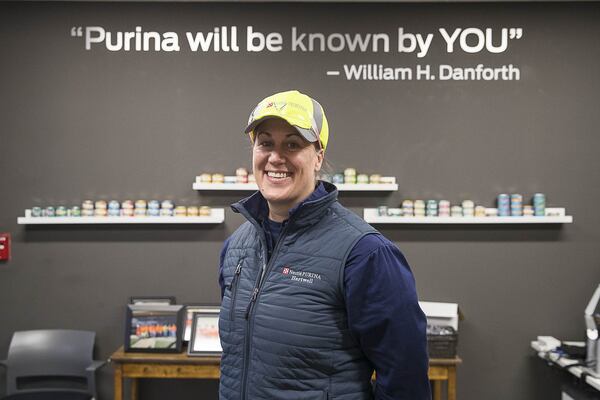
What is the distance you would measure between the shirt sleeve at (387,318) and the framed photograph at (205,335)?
6.86ft

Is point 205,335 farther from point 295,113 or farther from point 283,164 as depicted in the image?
point 295,113

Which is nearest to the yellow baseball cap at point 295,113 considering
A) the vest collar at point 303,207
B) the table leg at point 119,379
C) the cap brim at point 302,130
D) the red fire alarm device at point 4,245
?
the cap brim at point 302,130

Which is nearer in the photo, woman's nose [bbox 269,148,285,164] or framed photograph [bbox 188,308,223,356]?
woman's nose [bbox 269,148,285,164]

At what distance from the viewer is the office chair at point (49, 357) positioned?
3604 millimetres

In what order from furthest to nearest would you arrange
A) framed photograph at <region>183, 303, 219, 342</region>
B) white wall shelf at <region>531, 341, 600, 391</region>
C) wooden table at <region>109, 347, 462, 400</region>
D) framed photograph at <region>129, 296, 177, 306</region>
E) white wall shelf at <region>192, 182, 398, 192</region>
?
framed photograph at <region>129, 296, 177, 306</region> < white wall shelf at <region>192, 182, 398, 192</region> < framed photograph at <region>183, 303, 219, 342</region> < wooden table at <region>109, 347, 462, 400</region> < white wall shelf at <region>531, 341, 600, 391</region>

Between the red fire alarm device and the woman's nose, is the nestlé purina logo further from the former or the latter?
the red fire alarm device

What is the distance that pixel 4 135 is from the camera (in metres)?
3.76

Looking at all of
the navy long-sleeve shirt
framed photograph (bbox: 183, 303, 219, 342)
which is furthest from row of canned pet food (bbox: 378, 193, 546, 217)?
the navy long-sleeve shirt

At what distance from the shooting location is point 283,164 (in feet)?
4.88

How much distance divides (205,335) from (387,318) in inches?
89.5

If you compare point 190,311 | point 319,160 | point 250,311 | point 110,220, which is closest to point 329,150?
point 190,311

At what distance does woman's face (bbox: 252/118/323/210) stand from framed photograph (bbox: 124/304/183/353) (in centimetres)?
214

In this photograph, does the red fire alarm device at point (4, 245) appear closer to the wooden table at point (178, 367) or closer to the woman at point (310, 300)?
the wooden table at point (178, 367)

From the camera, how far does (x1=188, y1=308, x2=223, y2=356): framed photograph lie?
10.9ft
